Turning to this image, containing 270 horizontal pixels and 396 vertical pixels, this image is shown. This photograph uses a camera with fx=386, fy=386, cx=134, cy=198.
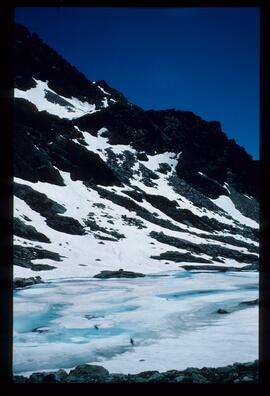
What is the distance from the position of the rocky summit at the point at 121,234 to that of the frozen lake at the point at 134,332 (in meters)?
0.05

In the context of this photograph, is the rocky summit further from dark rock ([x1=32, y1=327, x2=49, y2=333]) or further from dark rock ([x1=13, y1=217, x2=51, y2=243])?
dark rock ([x1=13, y1=217, x2=51, y2=243])

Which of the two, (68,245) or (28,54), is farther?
(28,54)

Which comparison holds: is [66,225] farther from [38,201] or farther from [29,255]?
[29,255]

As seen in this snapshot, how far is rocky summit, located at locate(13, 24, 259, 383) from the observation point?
786 centimetres

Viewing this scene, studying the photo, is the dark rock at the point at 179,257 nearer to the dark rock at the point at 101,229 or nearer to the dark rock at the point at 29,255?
the dark rock at the point at 101,229

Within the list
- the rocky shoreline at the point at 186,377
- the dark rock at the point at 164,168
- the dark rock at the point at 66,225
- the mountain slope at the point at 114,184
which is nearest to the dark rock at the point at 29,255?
the mountain slope at the point at 114,184

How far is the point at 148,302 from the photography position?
16203 millimetres

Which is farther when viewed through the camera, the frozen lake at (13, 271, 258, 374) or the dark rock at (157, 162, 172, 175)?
the dark rock at (157, 162, 172, 175)

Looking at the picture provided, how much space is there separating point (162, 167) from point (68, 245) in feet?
197

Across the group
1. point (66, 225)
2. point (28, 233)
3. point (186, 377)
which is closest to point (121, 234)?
point (66, 225)

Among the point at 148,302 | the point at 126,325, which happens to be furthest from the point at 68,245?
the point at 126,325

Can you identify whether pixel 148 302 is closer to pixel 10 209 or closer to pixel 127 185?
pixel 10 209

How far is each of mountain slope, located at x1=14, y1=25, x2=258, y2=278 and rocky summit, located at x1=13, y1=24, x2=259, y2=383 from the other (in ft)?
1.11

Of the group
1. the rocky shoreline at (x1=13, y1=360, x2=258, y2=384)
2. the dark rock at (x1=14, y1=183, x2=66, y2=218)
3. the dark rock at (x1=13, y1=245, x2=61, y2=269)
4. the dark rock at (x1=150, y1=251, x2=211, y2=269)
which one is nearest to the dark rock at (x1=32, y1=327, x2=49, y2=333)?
the rocky shoreline at (x1=13, y1=360, x2=258, y2=384)
